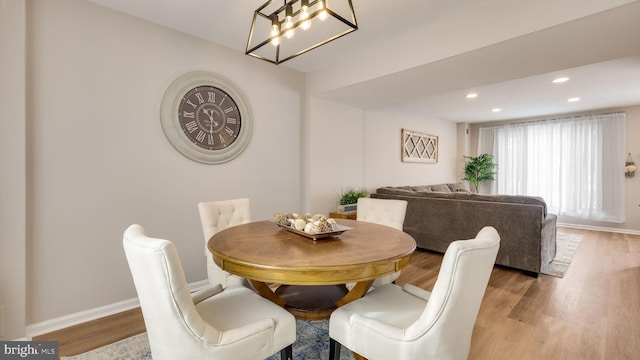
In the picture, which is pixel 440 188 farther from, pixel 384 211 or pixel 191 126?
pixel 191 126

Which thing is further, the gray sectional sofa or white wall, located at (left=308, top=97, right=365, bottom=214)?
white wall, located at (left=308, top=97, right=365, bottom=214)

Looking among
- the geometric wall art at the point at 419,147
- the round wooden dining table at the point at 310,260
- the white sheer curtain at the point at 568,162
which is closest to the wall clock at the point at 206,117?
the round wooden dining table at the point at 310,260

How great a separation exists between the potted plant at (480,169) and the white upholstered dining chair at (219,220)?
6365 millimetres

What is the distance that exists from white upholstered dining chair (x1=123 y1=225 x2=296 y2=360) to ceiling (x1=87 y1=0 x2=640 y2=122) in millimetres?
1961

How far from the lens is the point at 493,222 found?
11.1 ft

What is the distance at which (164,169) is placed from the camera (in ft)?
8.27

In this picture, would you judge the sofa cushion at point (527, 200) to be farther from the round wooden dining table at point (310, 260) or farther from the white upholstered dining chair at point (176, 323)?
the white upholstered dining chair at point (176, 323)

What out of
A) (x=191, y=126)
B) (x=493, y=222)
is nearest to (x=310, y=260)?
(x=191, y=126)

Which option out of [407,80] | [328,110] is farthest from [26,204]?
[407,80]

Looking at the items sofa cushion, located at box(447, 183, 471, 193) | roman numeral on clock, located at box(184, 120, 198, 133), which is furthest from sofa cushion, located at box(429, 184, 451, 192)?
roman numeral on clock, located at box(184, 120, 198, 133)

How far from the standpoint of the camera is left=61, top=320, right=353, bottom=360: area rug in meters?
1.73

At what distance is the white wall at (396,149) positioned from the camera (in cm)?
462

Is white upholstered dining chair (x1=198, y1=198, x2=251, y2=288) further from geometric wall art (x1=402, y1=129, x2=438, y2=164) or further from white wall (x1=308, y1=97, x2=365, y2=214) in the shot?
geometric wall art (x1=402, y1=129, x2=438, y2=164)

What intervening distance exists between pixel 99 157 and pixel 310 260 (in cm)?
203
